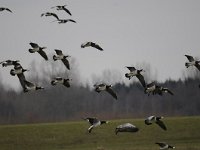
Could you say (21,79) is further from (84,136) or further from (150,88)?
(84,136)

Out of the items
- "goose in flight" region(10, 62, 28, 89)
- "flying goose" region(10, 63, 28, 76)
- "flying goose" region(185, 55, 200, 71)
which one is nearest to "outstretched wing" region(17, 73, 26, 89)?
"goose in flight" region(10, 62, 28, 89)

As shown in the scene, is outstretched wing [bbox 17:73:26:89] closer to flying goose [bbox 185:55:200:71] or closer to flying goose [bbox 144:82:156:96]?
flying goose [bbox 144:82:156:96]

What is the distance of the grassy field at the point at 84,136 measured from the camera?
4572 cm

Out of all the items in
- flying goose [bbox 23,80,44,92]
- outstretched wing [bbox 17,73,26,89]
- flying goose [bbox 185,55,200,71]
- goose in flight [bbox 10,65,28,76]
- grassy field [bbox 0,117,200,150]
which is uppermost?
flying goose [bbox 185,55,200,71]

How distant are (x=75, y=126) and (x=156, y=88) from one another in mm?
28768

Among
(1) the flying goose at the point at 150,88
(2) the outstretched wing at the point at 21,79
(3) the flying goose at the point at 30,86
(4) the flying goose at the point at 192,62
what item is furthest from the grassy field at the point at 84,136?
(2) the outstretched wing at the point at 21,79

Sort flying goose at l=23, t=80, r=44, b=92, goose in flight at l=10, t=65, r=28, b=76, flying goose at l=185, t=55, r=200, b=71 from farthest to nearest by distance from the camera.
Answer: flying goose at l=185, t=55, r=200, b=71 < flying goose at l=23, t=80, r=44, b=92 < goose in flight at l=10, t=65, r=28, b=76

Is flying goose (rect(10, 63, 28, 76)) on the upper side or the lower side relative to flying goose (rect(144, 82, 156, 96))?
upper

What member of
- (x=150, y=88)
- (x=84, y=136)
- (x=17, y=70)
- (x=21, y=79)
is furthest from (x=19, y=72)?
(x=84, y=136)

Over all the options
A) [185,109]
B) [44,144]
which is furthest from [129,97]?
[44,144]

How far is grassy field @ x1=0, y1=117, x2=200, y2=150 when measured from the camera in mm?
45719

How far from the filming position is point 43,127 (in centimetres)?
5388

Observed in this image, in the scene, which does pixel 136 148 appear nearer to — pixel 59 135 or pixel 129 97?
pixel 59 135

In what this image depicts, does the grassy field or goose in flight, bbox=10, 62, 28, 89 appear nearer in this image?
goose in flight, bbox=10, 62, 28, 89
